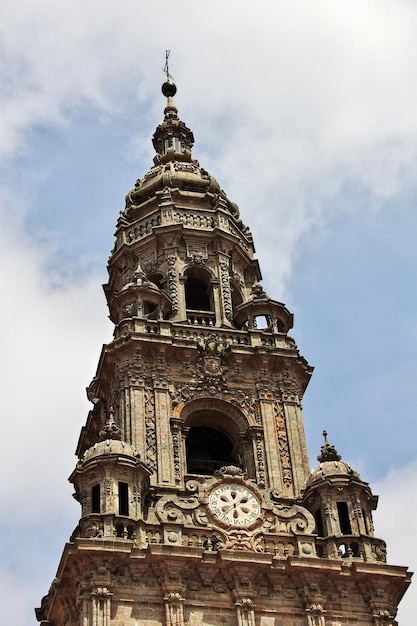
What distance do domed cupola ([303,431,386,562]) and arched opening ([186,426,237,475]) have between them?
405cm

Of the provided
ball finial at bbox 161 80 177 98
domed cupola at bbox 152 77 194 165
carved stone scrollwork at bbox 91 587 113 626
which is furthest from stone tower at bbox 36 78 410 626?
ball finial at bbox 161 80 177 98

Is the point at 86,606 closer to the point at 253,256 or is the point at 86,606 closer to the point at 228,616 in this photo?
the point at 228,616

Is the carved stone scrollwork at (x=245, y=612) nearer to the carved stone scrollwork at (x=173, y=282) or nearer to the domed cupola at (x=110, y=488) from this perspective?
the domed cupola at (x=110, y=488)

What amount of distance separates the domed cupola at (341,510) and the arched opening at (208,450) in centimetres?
405

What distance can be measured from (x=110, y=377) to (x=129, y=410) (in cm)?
289

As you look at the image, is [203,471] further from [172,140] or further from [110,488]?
[172,140]

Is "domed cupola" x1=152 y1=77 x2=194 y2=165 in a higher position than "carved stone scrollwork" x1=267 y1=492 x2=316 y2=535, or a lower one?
higher

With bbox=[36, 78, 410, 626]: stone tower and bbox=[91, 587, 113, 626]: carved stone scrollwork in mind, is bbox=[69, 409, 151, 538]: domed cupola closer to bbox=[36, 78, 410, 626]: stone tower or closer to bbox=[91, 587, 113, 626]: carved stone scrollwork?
bbox=[36, 78, 410, 626]: stone tower

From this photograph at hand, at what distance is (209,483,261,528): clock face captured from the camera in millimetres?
39438

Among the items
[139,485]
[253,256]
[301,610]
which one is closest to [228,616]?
[301,610]

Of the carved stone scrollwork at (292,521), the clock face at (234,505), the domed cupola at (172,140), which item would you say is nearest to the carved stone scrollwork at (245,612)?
the clock face at (234,505)

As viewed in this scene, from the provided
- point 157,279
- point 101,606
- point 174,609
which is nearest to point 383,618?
point 174,609

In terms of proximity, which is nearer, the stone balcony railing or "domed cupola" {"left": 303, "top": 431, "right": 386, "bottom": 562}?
"domed cupola" {"left": 303, "top": 431, "right": 386, "bottom": 562}

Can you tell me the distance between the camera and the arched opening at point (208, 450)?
44.3m
